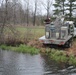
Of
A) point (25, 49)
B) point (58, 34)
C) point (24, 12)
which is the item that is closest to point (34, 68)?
point (25, 49)

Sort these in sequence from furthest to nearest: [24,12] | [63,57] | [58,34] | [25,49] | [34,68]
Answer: [24,12]
[25,49]
[58,34]
[63,57]
[34,68]

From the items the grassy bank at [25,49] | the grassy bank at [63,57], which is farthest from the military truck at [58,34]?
the grassy bank at [63,57]

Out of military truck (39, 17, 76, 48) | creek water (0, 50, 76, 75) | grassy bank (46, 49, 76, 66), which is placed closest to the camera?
creek water (0, 50, 76, 75)

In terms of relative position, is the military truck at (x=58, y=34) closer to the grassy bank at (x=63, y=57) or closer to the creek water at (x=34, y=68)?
the grassy bank at (x=63, y=57)

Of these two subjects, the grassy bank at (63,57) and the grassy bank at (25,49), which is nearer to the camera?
the grassy bank at (63,57)

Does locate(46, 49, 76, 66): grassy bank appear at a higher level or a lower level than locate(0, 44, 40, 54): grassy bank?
higher

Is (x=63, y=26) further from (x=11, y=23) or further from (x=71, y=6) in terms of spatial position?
(x=71, y=6)

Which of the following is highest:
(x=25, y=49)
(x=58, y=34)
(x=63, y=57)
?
(x=58, y=34)

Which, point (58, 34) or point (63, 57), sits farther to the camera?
point (58, 34)

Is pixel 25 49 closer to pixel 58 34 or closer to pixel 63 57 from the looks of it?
pixel 58 34

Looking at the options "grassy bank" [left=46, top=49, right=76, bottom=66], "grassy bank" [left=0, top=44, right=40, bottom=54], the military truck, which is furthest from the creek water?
the military truck

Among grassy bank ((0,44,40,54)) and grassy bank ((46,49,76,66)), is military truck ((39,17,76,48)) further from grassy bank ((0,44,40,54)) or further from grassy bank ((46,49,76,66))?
grassy bank ((46,49,76,66))

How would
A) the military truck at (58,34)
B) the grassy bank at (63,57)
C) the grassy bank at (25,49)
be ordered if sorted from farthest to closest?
1. the military truck at (58,34)
2. the grassy bank at (25,49)
3. the grassy bank at (63,57)

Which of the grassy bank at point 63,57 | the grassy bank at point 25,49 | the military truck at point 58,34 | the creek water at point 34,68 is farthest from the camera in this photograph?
the military truck at point 58,34
